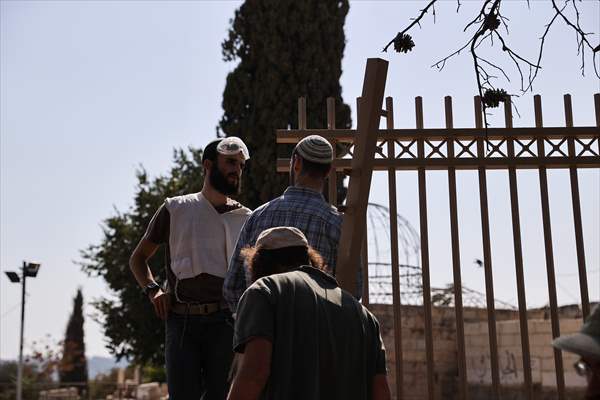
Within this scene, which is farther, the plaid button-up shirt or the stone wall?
the stone wall

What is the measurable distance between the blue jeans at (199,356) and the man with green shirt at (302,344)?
140 cm

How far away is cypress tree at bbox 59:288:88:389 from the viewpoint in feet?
116

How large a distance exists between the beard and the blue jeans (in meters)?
0.70

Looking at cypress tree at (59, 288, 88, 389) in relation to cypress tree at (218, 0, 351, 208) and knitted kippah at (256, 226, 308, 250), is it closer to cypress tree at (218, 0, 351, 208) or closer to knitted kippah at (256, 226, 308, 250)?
cypress tree at (218, 0, 351, 208)

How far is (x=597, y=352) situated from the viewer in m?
1.66

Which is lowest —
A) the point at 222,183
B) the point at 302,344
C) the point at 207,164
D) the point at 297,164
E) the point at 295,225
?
the point at 302,344

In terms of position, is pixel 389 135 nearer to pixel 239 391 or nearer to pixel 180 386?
pixel 180 386

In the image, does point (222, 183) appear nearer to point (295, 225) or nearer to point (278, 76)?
point (295, 225)

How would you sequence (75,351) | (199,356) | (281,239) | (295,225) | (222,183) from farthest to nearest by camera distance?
(75,351)
(222,183)
(199,356)
(295,225)
(281,239)

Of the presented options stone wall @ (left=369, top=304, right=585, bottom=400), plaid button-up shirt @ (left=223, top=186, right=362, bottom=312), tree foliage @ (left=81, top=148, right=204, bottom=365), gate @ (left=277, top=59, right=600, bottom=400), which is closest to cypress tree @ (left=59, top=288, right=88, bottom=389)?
tree foliage @ (left=81, top=148, right=204, bottom=365)

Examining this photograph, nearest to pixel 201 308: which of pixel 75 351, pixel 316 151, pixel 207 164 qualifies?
pixel 207 164

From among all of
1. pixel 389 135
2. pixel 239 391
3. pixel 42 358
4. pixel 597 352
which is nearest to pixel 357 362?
pixel 239 391

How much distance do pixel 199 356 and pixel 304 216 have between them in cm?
112

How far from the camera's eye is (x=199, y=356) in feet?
13.4
